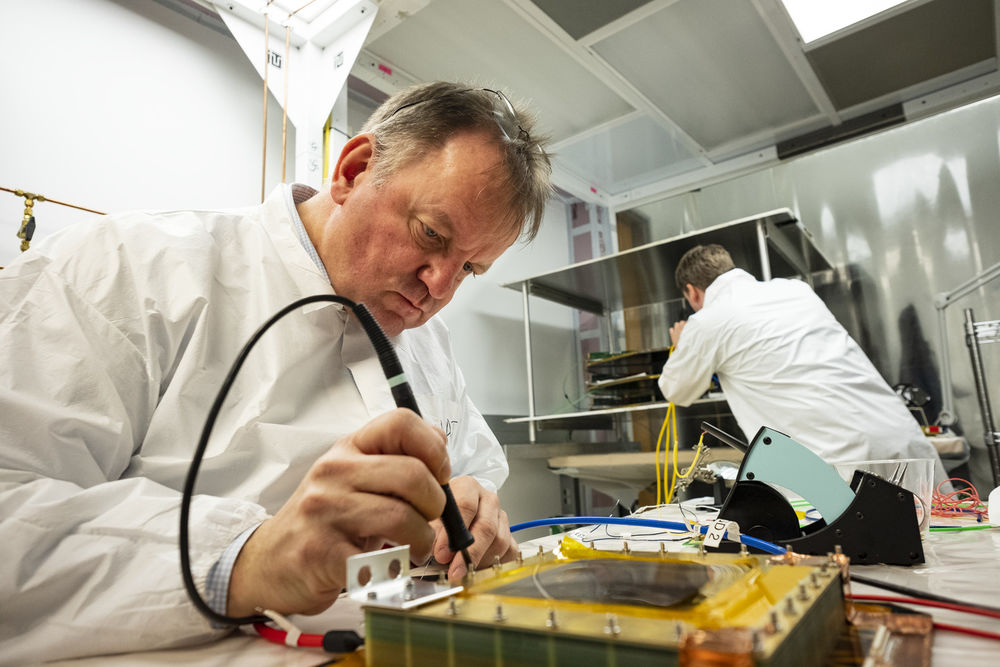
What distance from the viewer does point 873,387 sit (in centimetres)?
194

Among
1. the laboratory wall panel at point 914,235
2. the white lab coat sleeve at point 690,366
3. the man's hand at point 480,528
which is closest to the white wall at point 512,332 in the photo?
the white lab coat sleeve at point 690,366

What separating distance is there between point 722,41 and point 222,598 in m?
2.57

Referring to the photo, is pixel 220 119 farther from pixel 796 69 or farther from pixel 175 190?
pixel 796 69

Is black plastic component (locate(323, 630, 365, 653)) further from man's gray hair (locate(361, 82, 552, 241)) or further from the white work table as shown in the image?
man's gray hair (locate(361, 82, 552, 241))

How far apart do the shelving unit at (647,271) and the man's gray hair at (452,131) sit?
1600mm

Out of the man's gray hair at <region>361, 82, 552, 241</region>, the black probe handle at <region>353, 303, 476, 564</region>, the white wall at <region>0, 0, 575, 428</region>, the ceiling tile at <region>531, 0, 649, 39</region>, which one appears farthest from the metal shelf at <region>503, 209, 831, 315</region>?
the black probe handle at <region>353, 303, 476, 564</region>

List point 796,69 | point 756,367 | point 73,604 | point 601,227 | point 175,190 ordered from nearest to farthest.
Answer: point 73,604, point 175,190, point 756,367, point 796,69, point 601,227

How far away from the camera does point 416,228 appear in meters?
0.85

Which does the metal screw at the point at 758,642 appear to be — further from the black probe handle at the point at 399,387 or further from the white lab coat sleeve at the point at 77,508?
the white lab coat sleeve at the point at 77,508

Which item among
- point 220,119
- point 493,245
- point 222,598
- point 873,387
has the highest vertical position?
point 220,119

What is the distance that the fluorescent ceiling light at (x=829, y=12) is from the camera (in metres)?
2.11

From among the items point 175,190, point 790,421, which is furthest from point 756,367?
point 175,190

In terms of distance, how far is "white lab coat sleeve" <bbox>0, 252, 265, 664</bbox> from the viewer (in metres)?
0.44

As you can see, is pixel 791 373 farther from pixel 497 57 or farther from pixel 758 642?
pixel 758 642
